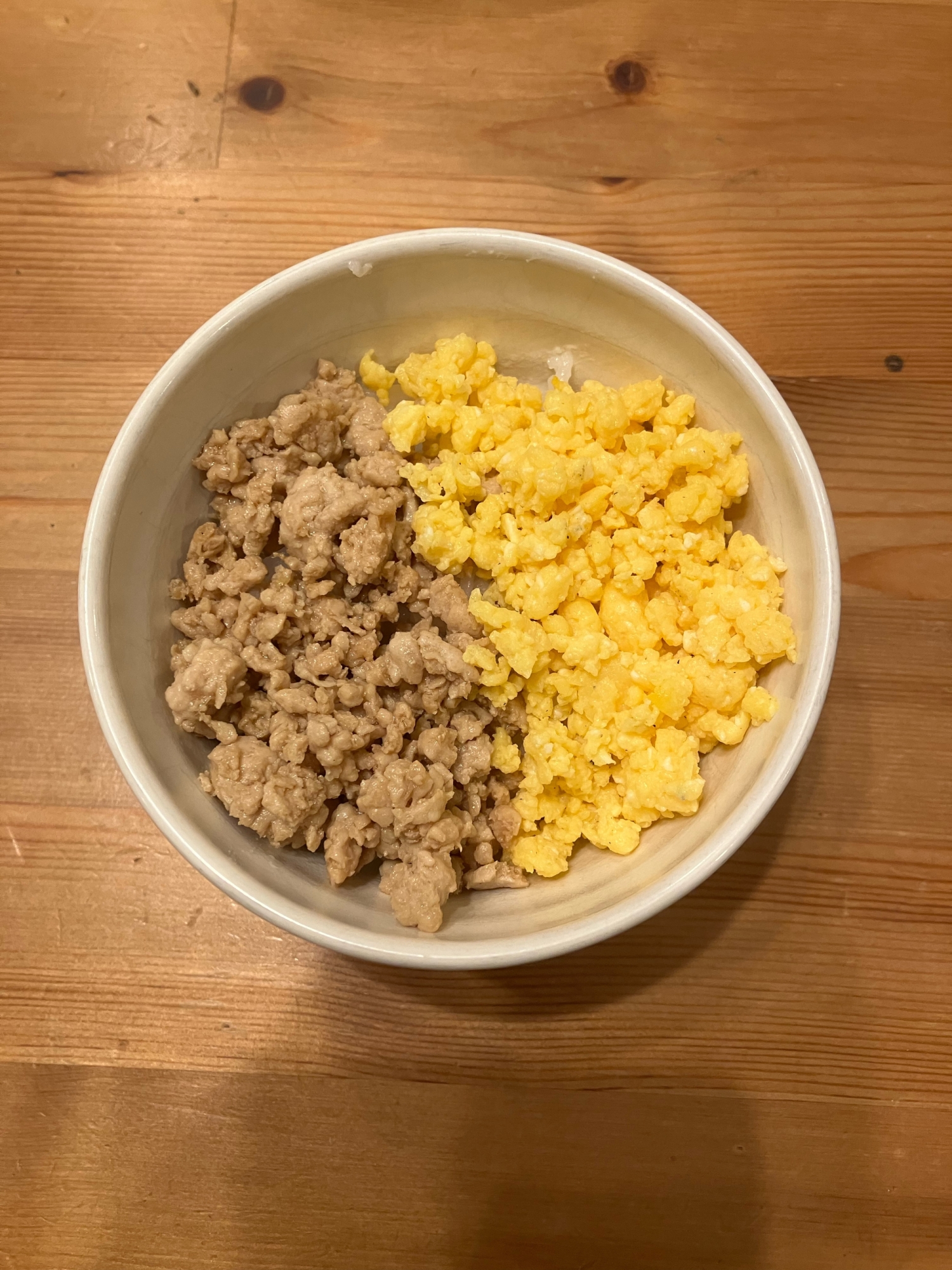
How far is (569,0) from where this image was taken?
1.46 meters

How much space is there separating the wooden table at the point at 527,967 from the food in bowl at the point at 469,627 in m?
0.32

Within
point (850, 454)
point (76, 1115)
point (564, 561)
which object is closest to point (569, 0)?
point (850, 454)

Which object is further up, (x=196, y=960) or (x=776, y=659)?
(x=776, y=659)

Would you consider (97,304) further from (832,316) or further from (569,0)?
(832,316)

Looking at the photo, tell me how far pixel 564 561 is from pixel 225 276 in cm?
75

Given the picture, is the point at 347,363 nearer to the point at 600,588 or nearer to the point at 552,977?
the point at 600,588

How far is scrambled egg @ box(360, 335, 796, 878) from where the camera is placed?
1009 mm

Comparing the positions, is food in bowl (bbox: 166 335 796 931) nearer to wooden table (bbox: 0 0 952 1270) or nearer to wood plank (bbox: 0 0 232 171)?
wooden table (bbox: 0 0 952 1270)

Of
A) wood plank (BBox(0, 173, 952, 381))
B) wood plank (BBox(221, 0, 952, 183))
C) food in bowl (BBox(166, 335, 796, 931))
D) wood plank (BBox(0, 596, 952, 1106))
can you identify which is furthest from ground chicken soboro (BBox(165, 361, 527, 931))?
wood plank (BBox(221, 0, 952, 183))

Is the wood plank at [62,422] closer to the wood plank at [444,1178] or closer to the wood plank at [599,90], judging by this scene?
the wood plank at [599,90]

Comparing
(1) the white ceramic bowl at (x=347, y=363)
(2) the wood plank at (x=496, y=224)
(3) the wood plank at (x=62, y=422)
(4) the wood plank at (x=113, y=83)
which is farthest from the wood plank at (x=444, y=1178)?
(4) the wood plank at (x=113, y=83)

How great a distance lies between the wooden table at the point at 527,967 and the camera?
3.85ft

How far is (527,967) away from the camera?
121cm

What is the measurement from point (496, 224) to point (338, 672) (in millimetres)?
819
